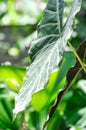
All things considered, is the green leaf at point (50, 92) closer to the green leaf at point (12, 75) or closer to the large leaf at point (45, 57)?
the green leaf at point (12, 75)

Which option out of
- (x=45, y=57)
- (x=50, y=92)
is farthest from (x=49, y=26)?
(x=50, y=92)

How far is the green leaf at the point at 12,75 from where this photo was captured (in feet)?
4.74

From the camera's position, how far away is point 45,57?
946 millimetres

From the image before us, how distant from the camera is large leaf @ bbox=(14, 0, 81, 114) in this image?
34.7 inches

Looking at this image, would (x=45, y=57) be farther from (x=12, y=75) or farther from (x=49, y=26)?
(x=12, y=75)

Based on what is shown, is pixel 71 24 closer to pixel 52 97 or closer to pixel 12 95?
pixel 52 97

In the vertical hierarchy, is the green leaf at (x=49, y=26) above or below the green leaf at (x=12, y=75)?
above

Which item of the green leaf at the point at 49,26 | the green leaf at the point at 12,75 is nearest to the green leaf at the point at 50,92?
the green leaf at the point at 12,75

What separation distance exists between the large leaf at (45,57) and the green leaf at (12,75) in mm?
432

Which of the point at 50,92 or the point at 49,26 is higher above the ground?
the point at 49,26

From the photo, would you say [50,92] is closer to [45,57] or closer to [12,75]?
[12,75]

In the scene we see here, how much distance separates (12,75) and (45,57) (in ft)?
1.80

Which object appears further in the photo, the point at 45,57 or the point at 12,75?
the point at 12,75

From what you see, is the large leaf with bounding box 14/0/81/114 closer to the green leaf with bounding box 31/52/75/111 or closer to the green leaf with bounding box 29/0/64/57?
the green leaf with bounding box 29/0/64/57
